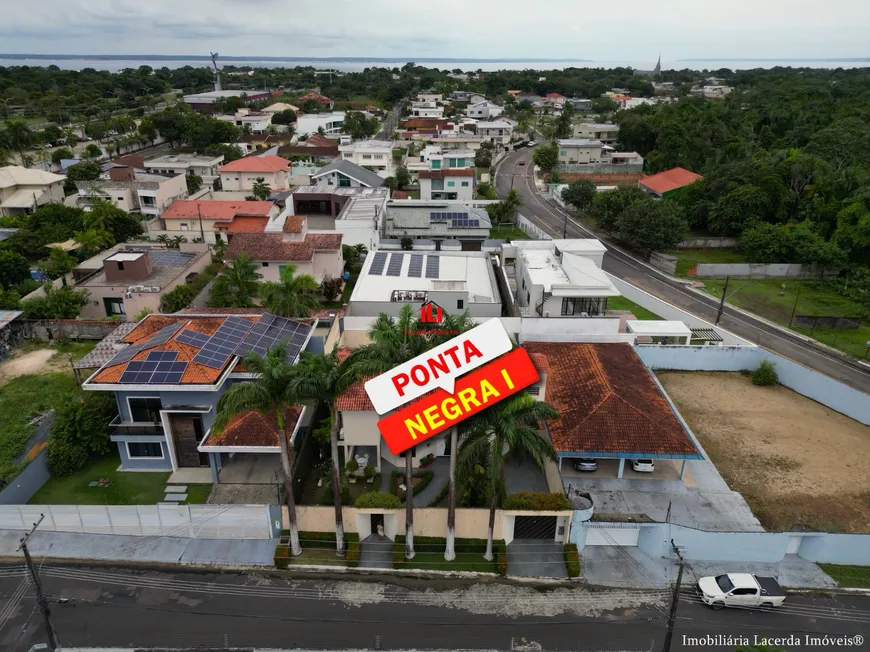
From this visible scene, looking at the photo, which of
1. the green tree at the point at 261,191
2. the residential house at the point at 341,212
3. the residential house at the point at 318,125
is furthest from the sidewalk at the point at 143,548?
the residential house at the point at 318,125

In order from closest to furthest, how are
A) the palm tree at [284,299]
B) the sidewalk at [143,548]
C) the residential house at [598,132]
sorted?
the sidewalk at [143,548]
the palm tree at [284,299]
the residential house at [598,132]

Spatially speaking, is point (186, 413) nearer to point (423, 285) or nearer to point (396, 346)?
point (396, 346)

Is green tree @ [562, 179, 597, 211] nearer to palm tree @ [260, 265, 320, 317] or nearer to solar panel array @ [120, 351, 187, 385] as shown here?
palm tree @ [260, 265, 320, 317]

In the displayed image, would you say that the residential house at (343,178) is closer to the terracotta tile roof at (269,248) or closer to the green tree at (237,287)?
the terracotta tile roof at (269,248)

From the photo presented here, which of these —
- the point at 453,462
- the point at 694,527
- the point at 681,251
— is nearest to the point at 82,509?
the point at 453,462

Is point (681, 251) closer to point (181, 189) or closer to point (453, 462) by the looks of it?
point (453, 462)
